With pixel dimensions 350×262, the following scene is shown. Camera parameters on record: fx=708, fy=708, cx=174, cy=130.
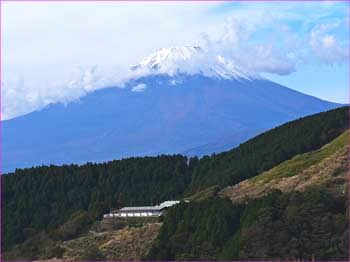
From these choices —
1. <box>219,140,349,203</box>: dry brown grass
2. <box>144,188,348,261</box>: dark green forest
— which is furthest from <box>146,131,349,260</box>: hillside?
<box>219,140,349,203</box>: dry brown grass

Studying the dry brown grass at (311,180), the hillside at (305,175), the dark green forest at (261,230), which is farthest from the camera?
the hillside at (305,175)

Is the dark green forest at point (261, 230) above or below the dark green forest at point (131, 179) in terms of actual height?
below

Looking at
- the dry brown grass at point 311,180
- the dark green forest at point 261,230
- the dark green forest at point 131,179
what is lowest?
the dark green forest at point 261,230

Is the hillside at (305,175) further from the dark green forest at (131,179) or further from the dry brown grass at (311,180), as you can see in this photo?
the dark green forest at (131,179)

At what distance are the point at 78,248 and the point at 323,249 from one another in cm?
2060

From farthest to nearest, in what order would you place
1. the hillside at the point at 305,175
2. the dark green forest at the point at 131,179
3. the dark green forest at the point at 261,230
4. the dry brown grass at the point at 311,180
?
the dark green forest at the point at 131,179, the hillside at the point at 305,175, the dry brown grass at the point at 311,180, the dark green forest at the point at 261,230

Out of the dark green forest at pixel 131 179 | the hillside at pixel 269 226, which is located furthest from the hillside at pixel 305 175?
the dark green forest at pixel 131 179

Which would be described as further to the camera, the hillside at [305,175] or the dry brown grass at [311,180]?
the hillside at [305,175]

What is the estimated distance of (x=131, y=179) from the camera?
9125 centimetres

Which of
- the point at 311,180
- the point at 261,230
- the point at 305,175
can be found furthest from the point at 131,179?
the point at 261,230

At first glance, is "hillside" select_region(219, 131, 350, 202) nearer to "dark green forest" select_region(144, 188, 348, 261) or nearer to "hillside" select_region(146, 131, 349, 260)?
"hillside" select_region(146, 131, 349, 260)

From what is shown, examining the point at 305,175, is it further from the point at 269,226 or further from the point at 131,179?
the point at 131,179

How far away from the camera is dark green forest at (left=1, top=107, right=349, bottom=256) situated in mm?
78188

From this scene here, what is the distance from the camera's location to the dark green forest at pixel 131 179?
7819cm
